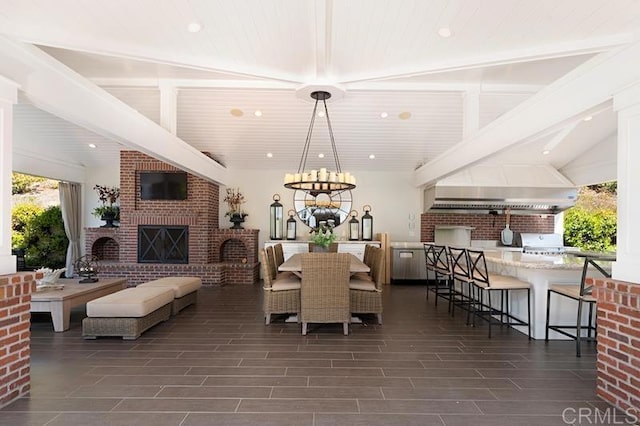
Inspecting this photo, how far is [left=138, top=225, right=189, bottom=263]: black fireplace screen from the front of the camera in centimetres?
766

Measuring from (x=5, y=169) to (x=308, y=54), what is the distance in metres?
2.63

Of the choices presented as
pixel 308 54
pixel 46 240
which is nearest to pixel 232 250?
pixel 46 240

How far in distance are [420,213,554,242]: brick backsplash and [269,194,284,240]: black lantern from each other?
332 centimetres

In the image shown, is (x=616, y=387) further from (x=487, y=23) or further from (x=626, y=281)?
(x=487, y=23)

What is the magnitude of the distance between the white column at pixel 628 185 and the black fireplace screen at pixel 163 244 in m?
7.10

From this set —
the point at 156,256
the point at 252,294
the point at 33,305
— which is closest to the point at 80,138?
the point at 156,256

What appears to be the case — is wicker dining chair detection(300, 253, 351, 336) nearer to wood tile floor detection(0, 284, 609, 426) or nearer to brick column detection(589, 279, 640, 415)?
wood tile floor detection(0, 284, 609, 426)

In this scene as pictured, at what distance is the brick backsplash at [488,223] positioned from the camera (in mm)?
8328

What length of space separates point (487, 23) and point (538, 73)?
2263 mm

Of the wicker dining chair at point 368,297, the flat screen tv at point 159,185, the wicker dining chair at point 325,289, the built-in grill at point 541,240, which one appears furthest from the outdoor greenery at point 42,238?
the built-in grill at point 541,240

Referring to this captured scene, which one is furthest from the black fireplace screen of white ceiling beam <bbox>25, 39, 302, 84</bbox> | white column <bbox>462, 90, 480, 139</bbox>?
white column <bbox>462, 90, 480, 139</bbox>

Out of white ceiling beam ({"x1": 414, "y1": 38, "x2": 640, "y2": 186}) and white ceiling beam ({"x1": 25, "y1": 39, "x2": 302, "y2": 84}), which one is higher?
white ceiling beam ({"x1": 25, "y1": 39, "x2": 302, "y2": 84})

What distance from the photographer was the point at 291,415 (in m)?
2.38

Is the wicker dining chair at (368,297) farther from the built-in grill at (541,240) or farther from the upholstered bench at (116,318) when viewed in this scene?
the built-in grill at (541,240)
